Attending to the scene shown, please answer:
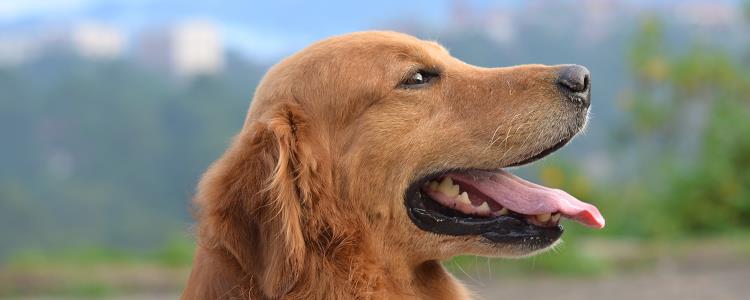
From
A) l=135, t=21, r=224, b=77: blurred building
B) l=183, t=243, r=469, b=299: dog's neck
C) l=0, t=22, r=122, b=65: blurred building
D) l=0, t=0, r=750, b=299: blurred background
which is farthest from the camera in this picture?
l=135, t=21, r=224, b=77: blurred building

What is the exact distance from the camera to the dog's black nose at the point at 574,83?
3443mm

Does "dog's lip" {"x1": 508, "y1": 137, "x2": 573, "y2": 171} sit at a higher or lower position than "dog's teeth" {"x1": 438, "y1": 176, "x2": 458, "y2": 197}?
higher

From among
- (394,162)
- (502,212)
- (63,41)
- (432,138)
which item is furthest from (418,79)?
(63,41)

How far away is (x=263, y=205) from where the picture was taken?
308cm

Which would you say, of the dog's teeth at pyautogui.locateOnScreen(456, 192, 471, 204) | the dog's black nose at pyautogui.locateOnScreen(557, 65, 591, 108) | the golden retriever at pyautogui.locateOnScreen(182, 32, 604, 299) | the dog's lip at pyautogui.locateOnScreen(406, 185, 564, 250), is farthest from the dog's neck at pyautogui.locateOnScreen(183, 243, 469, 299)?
the dog's black nose at pyautogui.locateOnScreen(557, 65, 591, 108)

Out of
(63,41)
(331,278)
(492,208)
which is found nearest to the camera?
(331,278)

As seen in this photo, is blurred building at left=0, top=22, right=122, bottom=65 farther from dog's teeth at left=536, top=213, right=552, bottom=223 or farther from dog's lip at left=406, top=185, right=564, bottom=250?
dog's teeth at left=536, top=213, right=552, bottom=223

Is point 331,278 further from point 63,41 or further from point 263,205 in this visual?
point 63,41

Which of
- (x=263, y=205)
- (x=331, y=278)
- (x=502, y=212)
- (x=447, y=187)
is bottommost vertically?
(x=331, y=278)

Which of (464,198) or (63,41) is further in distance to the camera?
(63,41)

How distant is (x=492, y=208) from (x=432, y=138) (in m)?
0.35

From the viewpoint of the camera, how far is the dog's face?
3393mm

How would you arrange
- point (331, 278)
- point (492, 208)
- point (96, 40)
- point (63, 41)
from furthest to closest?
1. point (96, 40)
2. point (63, 41)
3. point (492, 208)
4. point (331, 278)

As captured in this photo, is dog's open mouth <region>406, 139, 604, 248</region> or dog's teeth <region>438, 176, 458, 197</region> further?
dog's teeth <region>438, 176, 458, 197</region>
